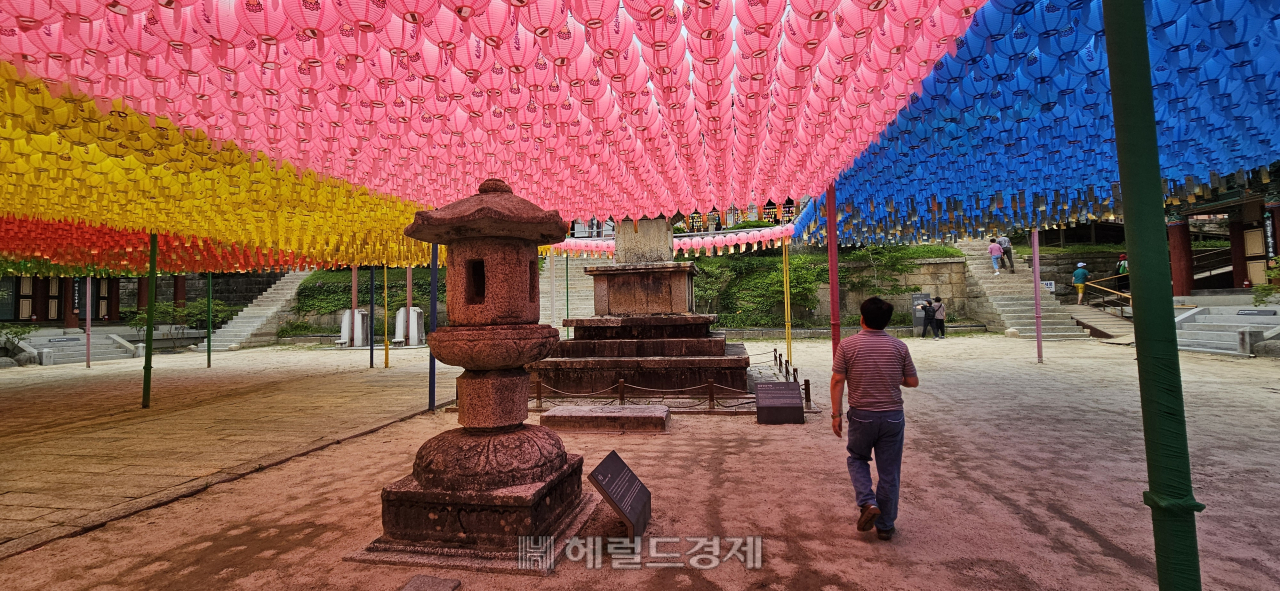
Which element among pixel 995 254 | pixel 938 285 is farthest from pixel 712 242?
pixel 995 254

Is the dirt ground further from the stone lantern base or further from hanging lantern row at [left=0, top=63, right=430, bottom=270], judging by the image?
hanging lantern row at [left=0, top=63, right=430, bottom=270]

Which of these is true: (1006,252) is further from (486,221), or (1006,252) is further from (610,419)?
(486,221)

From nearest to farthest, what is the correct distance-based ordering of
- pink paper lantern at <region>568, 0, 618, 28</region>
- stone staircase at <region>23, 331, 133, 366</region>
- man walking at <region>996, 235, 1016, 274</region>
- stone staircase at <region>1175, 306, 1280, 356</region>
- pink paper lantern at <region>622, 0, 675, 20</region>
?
1. pink paper lantern at <region>622, 0, 675, 20</region>
2. pink paper lantern at <region>568, 0, 618, 28</region>
3. stone staircase at <region>1175, 306, 1280, 356</region>
4. stone staircase at <region>23, 331, 133, 366</region>
5. man walking at <region>996, 235, 1016, 274</region>

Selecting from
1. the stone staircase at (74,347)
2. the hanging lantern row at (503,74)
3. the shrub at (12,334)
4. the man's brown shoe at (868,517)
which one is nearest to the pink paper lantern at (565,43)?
the hanging lantern row at (503,74)

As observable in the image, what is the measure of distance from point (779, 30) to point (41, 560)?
5.49m

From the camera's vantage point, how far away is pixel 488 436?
347 centimetres

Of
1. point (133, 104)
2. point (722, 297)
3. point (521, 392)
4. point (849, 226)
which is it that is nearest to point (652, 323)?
point (849, 226)

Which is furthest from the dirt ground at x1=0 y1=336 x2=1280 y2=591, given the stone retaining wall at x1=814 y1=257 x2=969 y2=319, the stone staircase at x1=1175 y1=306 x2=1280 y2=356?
the stone retaining wall at x1=814 y1=257 x2=969 y2=319

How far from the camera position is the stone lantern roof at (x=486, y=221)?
339 cm

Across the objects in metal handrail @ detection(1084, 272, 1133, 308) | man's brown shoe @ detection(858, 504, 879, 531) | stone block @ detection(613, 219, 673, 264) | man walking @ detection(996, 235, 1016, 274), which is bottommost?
man's brown shoe @ detection(858, 504, 879, 531)

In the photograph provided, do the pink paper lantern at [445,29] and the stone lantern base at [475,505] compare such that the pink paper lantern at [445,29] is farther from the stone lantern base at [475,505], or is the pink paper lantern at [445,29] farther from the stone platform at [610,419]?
the stone platform at [610,419]

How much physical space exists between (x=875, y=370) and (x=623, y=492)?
170cm

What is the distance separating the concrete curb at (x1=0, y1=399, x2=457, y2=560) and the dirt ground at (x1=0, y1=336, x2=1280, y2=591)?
0.10 metres

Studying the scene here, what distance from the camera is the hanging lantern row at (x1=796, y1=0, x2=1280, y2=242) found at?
3520mm
